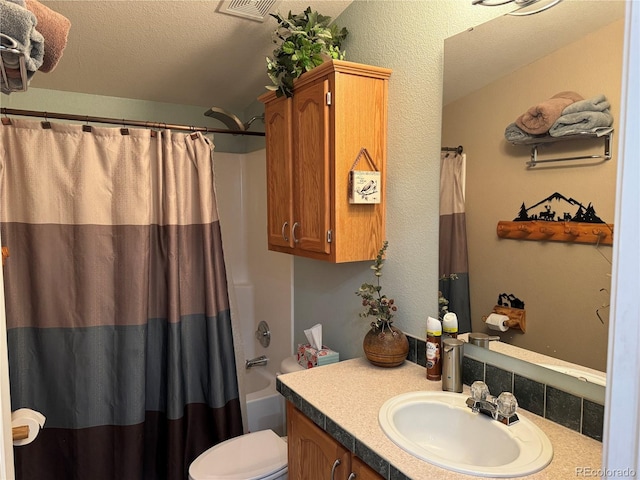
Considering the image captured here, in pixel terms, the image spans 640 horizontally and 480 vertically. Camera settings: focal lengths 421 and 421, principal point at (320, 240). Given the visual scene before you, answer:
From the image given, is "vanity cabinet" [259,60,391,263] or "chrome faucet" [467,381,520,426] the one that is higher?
"vanity cabinet" [259,60,391,263]

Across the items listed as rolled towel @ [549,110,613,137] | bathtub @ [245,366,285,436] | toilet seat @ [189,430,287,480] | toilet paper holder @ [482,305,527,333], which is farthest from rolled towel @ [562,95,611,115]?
bathtub @ [245,366,285,436]

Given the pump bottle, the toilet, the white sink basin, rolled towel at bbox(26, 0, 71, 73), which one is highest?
rolled towel at bbox(26, 0, 71, 73)

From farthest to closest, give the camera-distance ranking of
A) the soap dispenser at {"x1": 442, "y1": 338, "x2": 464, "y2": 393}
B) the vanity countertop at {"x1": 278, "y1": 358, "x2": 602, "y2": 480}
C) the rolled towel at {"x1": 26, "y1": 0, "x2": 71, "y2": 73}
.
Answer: the soap dispenser at {"x1": 442, "y1": 338, "x2": 464, "y2": 393}, the vanity countertop at {"x1": 278, "y1": 358, "x2": 602, "y2": 480}, the rolled towel at {"x1": 26, "y1": 0, "x2": 71, "y2": 73}

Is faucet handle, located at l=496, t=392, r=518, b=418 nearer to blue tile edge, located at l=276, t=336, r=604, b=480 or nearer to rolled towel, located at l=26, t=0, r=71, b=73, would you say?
blue tile edge, located at l=276, t=336, r=604, b=480

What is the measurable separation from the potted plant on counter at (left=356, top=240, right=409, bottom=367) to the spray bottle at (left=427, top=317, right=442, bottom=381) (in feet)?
0.46

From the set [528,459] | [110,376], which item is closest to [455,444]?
[528,459]

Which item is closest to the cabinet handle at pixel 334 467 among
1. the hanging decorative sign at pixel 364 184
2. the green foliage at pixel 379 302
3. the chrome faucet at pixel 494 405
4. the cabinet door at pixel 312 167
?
the chrome faucet at pixel 494 405

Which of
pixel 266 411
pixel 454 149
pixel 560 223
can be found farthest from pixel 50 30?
pixel 266 411

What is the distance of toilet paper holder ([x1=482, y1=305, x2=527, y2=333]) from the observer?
1.29 m

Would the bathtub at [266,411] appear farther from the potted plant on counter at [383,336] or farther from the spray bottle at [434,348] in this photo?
the spray bottle at [434,348]

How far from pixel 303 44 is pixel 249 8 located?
1.24 feet

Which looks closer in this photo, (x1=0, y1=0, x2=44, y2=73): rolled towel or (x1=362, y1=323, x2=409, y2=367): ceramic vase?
(x1=0, y1=0, x2=44, y2=73): rolled towel

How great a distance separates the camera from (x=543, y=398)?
1.22m

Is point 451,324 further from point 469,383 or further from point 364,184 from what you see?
point 364,184
